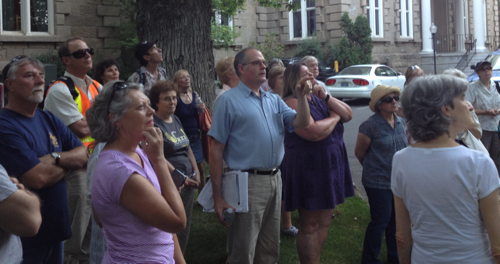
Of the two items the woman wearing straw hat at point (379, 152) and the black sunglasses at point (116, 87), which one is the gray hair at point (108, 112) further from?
the woman wearing straw hat at point (379, 152)

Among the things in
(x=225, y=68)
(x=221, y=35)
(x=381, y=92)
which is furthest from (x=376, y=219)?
(x=221, y=35)

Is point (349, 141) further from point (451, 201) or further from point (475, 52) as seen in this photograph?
point (475, 52)

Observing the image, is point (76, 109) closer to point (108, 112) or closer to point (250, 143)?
point (250, 143)

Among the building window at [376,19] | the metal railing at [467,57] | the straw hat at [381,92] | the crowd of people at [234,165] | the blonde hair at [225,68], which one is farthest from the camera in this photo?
the metal railing at [467,57]

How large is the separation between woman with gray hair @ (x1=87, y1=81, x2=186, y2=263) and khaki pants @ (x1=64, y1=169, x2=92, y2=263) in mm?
1720

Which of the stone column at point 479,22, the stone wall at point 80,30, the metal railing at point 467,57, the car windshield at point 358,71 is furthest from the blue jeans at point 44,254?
the stone column at point 479,22

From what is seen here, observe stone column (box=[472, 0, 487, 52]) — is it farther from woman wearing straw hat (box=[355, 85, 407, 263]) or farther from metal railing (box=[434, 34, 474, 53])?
woman wearing straw hat (box=[355, 85, 407, 263])

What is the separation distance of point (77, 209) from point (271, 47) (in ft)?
83.2

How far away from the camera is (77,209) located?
187 inches

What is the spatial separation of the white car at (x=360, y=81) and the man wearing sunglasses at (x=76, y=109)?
53.8ft

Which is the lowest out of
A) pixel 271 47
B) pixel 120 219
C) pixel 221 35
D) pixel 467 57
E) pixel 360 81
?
pixel 120 219

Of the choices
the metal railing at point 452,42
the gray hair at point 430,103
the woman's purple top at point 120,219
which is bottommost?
the woman's purple top at point 120,219

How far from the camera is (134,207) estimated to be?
280 centimetres

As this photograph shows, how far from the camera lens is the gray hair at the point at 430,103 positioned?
300 centimetres
